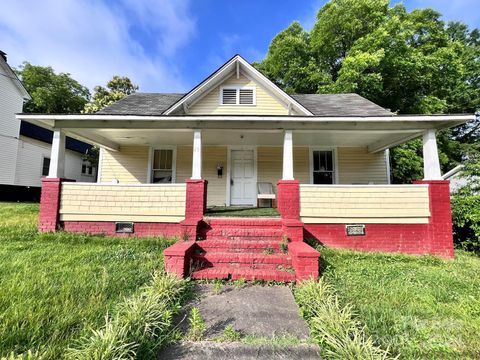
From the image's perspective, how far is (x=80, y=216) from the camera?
607cm

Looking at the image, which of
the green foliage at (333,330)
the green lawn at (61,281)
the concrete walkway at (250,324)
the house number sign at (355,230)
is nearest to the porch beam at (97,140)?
the green lawn at (61,281)

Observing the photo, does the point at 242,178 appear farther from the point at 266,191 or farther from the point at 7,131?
the point at 7,131

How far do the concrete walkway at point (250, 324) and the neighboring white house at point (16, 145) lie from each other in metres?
15.7

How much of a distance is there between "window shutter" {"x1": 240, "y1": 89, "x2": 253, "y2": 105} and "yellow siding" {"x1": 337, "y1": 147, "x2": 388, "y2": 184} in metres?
3.91

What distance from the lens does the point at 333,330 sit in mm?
2125

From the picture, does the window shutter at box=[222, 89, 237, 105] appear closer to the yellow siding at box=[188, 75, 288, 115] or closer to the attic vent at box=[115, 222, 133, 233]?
the yellow siding at box=[188, 75, 288, 115]

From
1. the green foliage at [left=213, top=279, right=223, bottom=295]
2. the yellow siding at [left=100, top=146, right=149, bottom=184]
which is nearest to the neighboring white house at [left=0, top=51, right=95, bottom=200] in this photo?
the yellow siding at [left=100, top=146, right=149, bottom=184]

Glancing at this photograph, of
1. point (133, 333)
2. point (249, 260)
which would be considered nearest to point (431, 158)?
point (249, 260)

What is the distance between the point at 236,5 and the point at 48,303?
13447 millimetres

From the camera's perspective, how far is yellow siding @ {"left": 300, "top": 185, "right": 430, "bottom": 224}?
226 inches

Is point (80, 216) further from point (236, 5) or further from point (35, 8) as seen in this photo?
point (236, 5)

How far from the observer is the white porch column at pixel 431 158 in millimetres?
5664

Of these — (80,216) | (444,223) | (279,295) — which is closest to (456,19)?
(444,223)

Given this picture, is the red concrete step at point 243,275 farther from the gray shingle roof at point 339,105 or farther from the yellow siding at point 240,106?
the yellow siding at point 240,106
